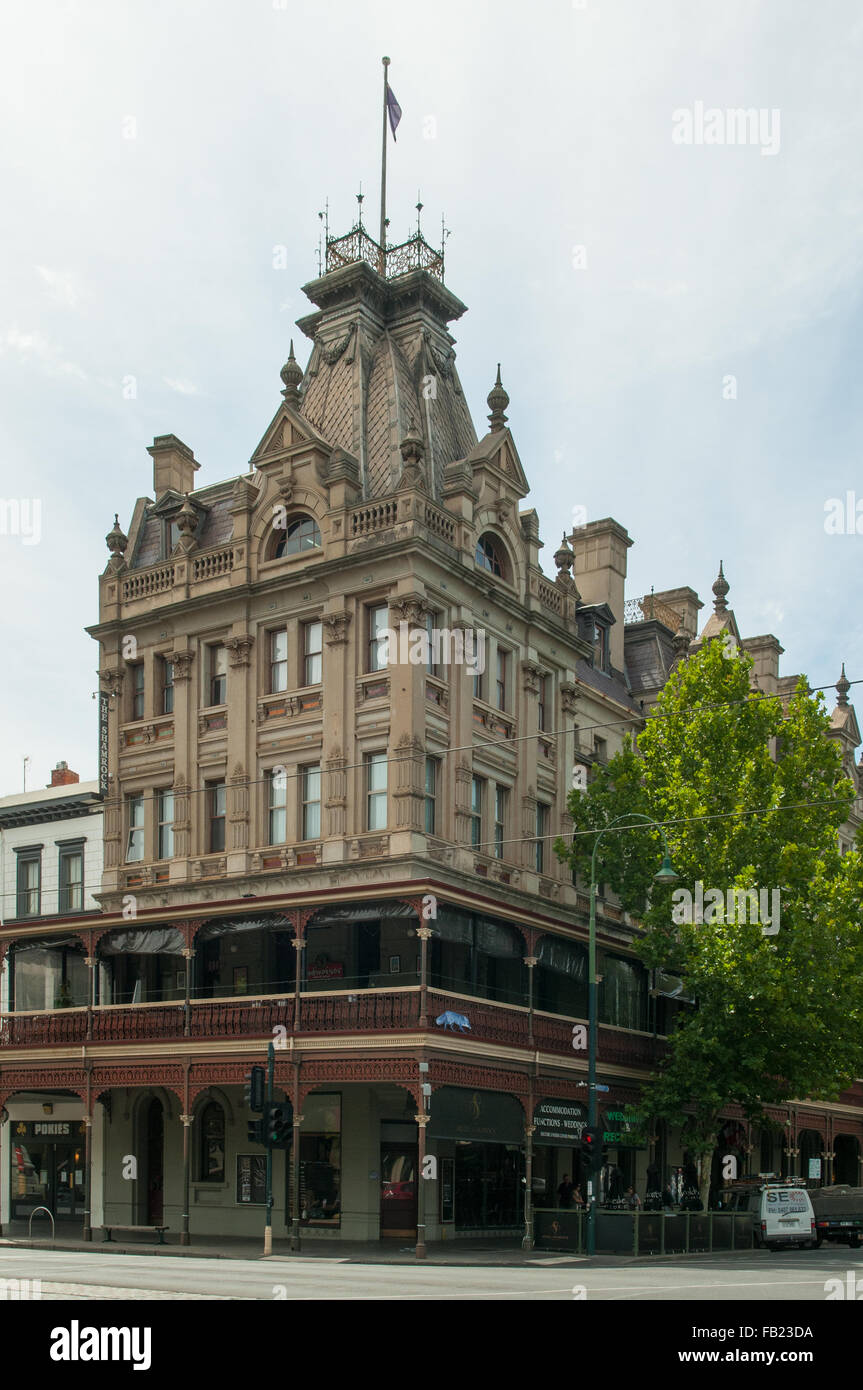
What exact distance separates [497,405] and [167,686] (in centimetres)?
1230

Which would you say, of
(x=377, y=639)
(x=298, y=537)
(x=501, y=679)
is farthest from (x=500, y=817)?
(x=298, y=537)

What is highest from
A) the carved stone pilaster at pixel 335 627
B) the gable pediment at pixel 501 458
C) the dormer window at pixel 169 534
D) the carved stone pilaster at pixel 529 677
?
the gable pediment at pixel 501 458

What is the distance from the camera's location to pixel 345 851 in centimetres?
3650

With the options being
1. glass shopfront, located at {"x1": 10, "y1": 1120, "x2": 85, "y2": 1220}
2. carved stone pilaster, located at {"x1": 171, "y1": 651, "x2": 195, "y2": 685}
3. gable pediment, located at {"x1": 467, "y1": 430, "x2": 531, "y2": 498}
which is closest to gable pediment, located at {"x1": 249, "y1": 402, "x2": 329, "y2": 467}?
gable pediment, located at {"x1": 467, "y1": 430, "x2": 531, "y2": 498}

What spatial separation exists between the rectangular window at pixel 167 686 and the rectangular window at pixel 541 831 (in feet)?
35.0

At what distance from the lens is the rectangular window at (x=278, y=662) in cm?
3975

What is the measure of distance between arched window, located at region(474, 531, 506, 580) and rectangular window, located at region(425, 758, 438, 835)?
20.6 feet

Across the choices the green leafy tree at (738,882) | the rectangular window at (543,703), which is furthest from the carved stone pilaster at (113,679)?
the green leafy tree at (738,882)

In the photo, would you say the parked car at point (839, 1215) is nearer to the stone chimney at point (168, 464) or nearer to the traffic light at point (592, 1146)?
the traffic light at point (592, 1146)

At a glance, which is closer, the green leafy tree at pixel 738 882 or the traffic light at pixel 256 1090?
the traffic light at pixel 256 1090

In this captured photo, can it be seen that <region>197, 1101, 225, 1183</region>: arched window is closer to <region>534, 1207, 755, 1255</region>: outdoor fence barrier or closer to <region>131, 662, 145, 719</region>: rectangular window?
<region>534, 1207, 755, 1255</region>: outdoor fence barrier

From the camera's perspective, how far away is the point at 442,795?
37.4m

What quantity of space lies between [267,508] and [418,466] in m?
5.02
